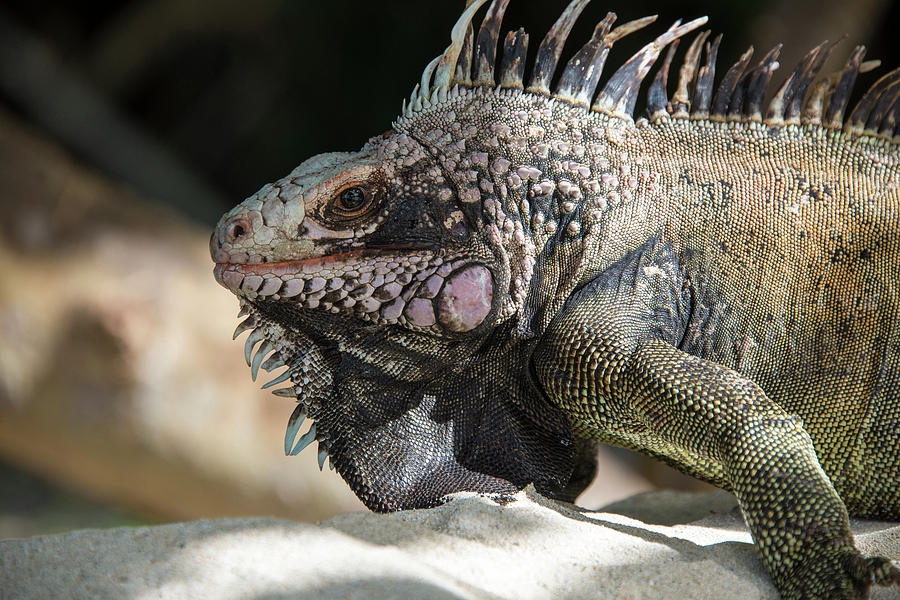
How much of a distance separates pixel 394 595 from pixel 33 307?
22.1 ft

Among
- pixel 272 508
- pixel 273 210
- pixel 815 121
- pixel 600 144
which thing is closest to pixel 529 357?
pixel 600 144

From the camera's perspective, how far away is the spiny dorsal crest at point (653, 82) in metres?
3.53

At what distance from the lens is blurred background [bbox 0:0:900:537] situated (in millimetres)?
7750

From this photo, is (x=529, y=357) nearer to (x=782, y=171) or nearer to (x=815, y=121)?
(x=782, y=171)

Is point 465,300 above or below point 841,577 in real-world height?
above

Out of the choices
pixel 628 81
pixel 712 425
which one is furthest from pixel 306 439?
pixel 628 81

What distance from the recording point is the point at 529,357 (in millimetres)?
3320

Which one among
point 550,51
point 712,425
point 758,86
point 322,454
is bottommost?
point 712,425

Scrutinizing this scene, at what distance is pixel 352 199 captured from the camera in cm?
325

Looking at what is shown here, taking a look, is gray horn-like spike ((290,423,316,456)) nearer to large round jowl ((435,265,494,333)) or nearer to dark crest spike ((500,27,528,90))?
large round jowl ((435,265,494,333))

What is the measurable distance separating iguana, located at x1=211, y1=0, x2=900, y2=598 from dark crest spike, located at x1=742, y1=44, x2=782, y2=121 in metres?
0.02

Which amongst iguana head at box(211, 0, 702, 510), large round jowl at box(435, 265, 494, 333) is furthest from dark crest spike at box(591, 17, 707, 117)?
large round jowl at box(435, 265, 494, 333)

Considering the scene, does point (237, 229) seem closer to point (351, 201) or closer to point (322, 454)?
point (351, 201)

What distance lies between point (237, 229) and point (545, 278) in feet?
4.10
